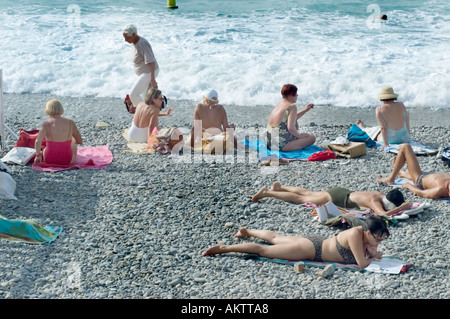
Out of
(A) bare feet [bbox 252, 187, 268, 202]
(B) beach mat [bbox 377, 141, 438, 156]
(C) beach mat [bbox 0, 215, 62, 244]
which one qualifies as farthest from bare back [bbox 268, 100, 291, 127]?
(C) beach mat [bbox 0, 215, 62, 244]

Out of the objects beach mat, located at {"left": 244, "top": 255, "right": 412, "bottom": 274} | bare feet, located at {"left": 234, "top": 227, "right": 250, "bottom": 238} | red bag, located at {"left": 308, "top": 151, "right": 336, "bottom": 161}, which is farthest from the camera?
red bag, located at {"left": 308, "top": 151, "right": 336, "bottom": 161}

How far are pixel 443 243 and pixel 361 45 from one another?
32.8ft

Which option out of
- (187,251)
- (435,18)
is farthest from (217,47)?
(187,251)

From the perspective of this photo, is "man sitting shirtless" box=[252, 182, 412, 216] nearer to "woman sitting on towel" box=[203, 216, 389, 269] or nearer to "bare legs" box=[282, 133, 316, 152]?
"woman sitting on towel" box=[203, 216, 389, 269]

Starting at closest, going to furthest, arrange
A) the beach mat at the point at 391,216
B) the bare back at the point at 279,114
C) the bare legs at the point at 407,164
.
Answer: the beach mat at the point at 391,216, the bare legs at the point at 407,164, the bare back at the point at 279,114

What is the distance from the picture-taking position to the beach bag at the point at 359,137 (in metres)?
9.70

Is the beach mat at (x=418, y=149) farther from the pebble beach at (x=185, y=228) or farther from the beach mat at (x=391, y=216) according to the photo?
the beach mat at (x=391, y=216)

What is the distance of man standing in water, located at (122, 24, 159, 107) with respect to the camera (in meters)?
10.2

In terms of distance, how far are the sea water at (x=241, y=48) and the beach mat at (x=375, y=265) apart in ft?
20.5

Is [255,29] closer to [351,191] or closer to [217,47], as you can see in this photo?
[217,47]

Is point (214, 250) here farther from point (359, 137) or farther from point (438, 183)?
point (359, 137)

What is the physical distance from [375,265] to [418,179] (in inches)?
84.5

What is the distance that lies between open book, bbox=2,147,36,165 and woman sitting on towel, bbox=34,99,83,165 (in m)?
0.11

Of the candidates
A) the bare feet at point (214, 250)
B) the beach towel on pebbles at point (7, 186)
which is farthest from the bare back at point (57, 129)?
the bare feet at point (214, 250)
